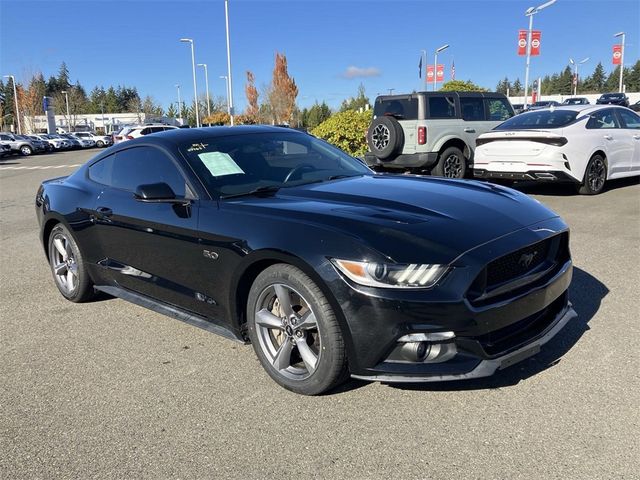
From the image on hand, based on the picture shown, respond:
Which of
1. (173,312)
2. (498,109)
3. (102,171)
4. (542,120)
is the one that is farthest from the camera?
(498,109)

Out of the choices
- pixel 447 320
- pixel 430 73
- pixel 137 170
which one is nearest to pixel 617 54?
pixel 430 73

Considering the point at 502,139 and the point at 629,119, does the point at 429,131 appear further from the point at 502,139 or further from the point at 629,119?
the point at 629,119

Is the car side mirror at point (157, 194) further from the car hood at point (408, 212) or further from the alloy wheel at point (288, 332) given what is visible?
the alloy wheel at point (288, 332)

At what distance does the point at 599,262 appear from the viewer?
216 inches

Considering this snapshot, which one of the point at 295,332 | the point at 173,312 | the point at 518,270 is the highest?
the point at 518,270

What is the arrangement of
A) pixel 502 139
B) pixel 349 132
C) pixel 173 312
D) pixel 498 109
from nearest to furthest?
pixel 173 312 → pixel 502 139 → pixel 498 109 → pixel 349 132

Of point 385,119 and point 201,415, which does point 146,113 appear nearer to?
point 385,119

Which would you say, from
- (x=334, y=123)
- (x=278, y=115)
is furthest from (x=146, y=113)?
(x=334, y=123)

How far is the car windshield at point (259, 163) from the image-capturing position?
12.4 ft

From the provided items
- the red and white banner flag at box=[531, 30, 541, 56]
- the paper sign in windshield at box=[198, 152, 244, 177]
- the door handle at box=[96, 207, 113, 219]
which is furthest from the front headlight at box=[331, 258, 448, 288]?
the red and white banner flag at box=[531, 30, 541, 56]

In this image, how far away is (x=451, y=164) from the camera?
11.5 meters

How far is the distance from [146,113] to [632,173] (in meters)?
90.0

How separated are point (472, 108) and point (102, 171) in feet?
29.8

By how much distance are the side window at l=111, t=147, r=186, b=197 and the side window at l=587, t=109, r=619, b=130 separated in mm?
7862
